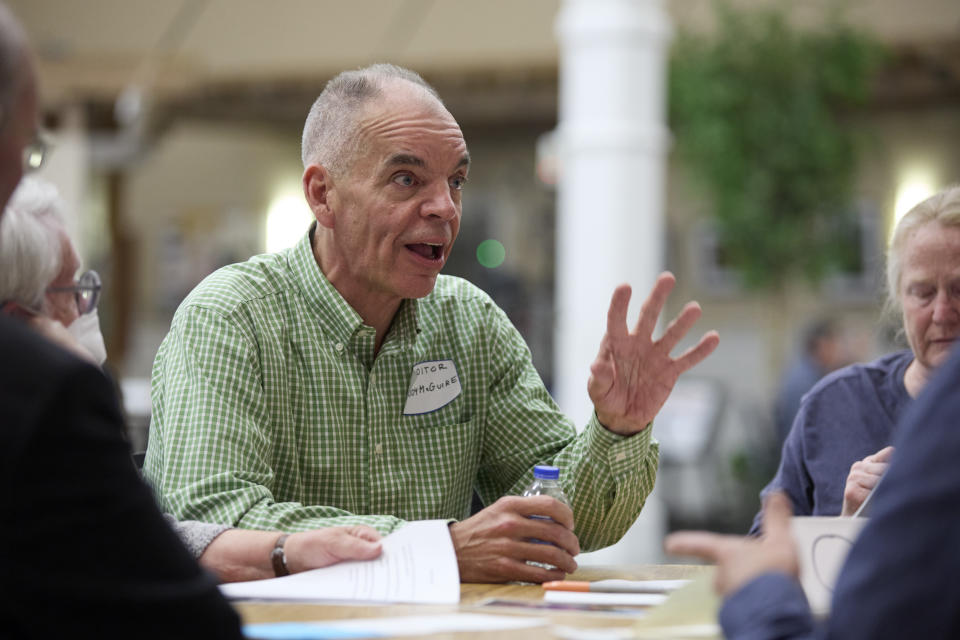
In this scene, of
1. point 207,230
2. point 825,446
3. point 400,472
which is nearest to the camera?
point 400,472

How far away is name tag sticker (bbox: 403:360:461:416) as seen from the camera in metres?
1.98

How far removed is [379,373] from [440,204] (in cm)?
31

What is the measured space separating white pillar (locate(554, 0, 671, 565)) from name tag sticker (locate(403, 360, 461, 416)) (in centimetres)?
287

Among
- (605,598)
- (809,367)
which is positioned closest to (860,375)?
(605,598)

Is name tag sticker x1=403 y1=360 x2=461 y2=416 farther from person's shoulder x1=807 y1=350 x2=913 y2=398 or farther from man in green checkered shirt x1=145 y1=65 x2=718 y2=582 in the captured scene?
person's shoulder x1=807 y1=350 x2=913 y2=398

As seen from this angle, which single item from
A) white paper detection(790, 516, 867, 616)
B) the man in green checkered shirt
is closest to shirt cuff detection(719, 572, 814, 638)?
white paper detection(790, 516, 867, 616)

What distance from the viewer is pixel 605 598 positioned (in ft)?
4.83

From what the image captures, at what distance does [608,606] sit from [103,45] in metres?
12.5

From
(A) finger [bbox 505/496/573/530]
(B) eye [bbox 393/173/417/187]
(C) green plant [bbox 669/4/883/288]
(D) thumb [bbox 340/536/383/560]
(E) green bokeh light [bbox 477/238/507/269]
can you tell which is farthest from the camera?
(E) green bokeh light [bbox 477/238/507/269]

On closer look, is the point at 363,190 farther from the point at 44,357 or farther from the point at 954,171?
the point at 954,171

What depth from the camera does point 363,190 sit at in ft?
6.52

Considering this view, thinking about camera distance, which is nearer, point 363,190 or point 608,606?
point 608,606

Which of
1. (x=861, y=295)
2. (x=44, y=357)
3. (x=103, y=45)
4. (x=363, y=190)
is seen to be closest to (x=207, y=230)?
(x=103, y=45)

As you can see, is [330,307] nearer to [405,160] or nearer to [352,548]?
[405,160]
